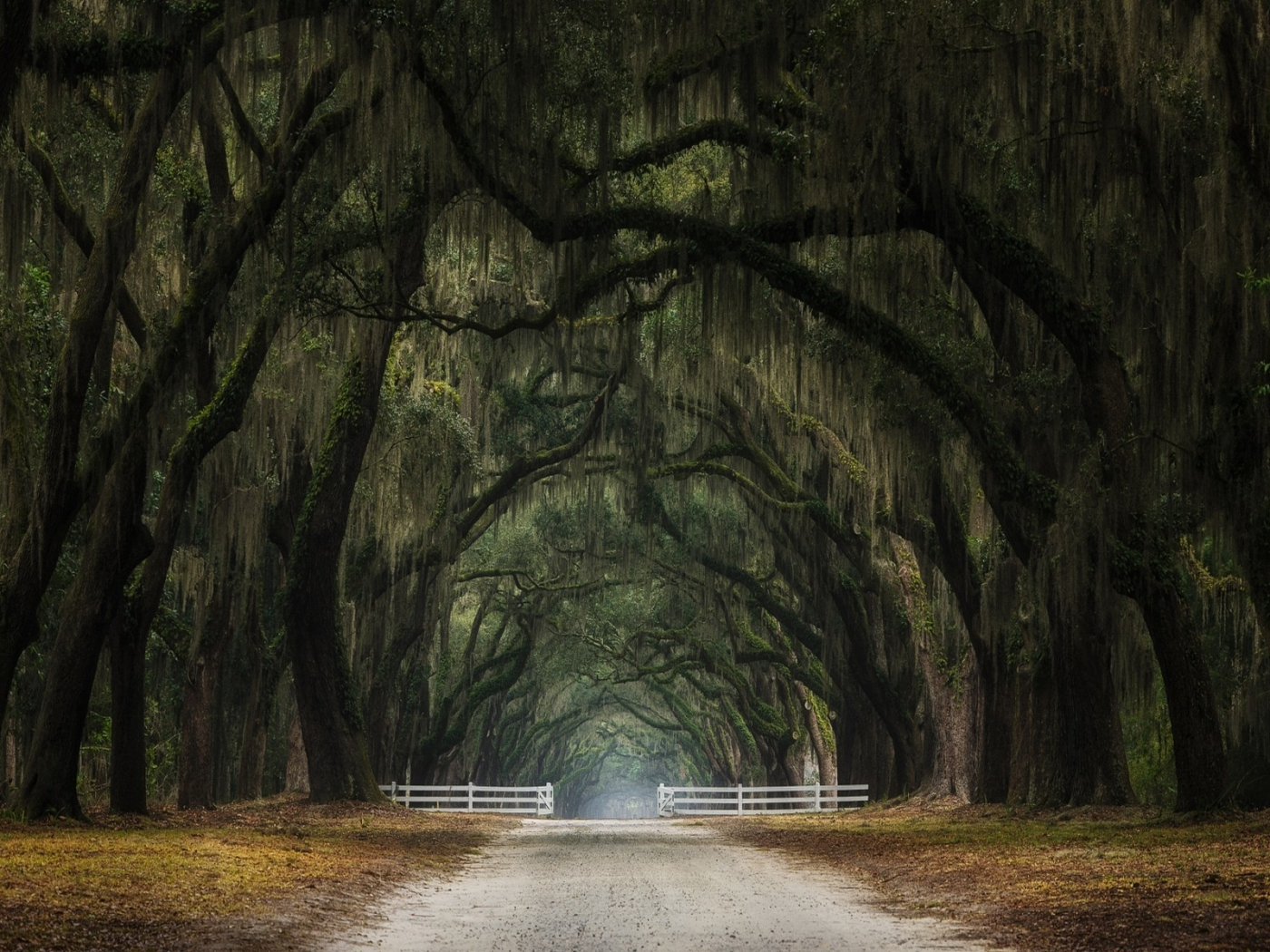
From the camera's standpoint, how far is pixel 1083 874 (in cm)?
1005

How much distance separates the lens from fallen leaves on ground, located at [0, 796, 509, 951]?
6.99 m

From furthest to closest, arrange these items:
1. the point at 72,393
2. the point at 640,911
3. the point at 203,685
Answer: the point at 203,685 < the point at 72,393 < the point at 640,911

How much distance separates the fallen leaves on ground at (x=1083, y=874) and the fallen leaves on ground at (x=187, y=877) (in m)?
3.38

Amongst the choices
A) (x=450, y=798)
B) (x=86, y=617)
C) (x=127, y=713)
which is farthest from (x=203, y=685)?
(x=450, y=798)

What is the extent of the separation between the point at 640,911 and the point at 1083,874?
3.14 m

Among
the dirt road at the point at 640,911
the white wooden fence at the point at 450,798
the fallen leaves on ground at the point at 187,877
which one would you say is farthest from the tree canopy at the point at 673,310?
the white wooden fence at the point at 450,798

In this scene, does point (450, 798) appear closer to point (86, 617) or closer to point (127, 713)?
point (127, 713)

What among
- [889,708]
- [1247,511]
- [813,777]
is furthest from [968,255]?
[813,777]

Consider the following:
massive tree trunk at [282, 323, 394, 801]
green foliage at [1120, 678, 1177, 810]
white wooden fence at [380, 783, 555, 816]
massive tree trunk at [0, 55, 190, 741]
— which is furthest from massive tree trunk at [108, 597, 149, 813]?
white wooden fence at [380, 783, 555, 816]

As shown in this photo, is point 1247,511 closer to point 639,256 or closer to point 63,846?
point 639,256

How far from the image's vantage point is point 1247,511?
11.7 m

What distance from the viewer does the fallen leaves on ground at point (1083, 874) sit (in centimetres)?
720

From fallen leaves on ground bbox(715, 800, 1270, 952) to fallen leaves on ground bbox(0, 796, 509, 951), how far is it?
3.38 m

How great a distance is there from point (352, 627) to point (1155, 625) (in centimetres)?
1652
